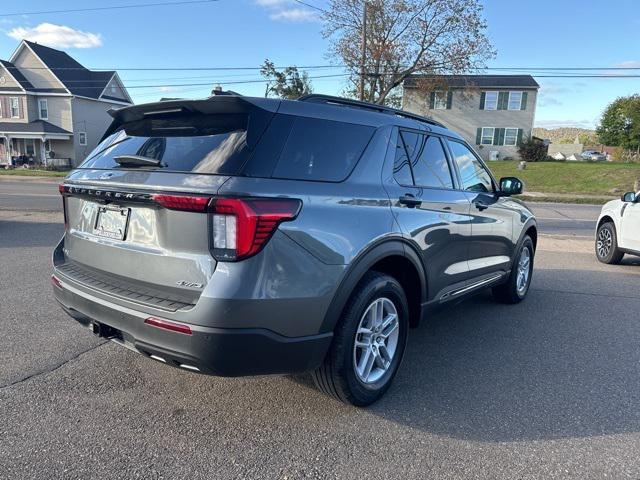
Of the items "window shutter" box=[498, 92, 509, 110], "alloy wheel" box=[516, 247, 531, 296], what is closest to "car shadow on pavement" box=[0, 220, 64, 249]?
"alloy wheel" box=[516, 247, 531, 296]

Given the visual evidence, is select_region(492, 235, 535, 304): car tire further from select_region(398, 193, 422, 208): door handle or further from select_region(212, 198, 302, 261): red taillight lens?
select_region(212, 198, 302, 261): red taillight lens

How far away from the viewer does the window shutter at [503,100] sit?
39531mm

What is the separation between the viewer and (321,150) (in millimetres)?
2852

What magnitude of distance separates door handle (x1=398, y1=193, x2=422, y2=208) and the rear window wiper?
5.26 feet

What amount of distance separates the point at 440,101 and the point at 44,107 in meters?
33.2

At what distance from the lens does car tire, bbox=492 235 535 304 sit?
5469mm

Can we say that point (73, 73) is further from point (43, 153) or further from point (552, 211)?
point (552, 211)

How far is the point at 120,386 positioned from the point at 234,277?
159cm

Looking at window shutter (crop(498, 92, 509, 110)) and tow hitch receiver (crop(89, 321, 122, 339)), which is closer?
tow hitch receiver (crop(89, 321, 122, 339))

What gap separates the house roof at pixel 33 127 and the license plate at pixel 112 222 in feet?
138

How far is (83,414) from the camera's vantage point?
2.93 metres

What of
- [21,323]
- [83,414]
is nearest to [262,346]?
[83,414]

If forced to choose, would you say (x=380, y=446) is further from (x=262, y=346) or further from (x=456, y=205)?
(x=456, y=205)

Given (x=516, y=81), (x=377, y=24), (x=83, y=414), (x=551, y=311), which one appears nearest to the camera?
(x=83, y=414)
